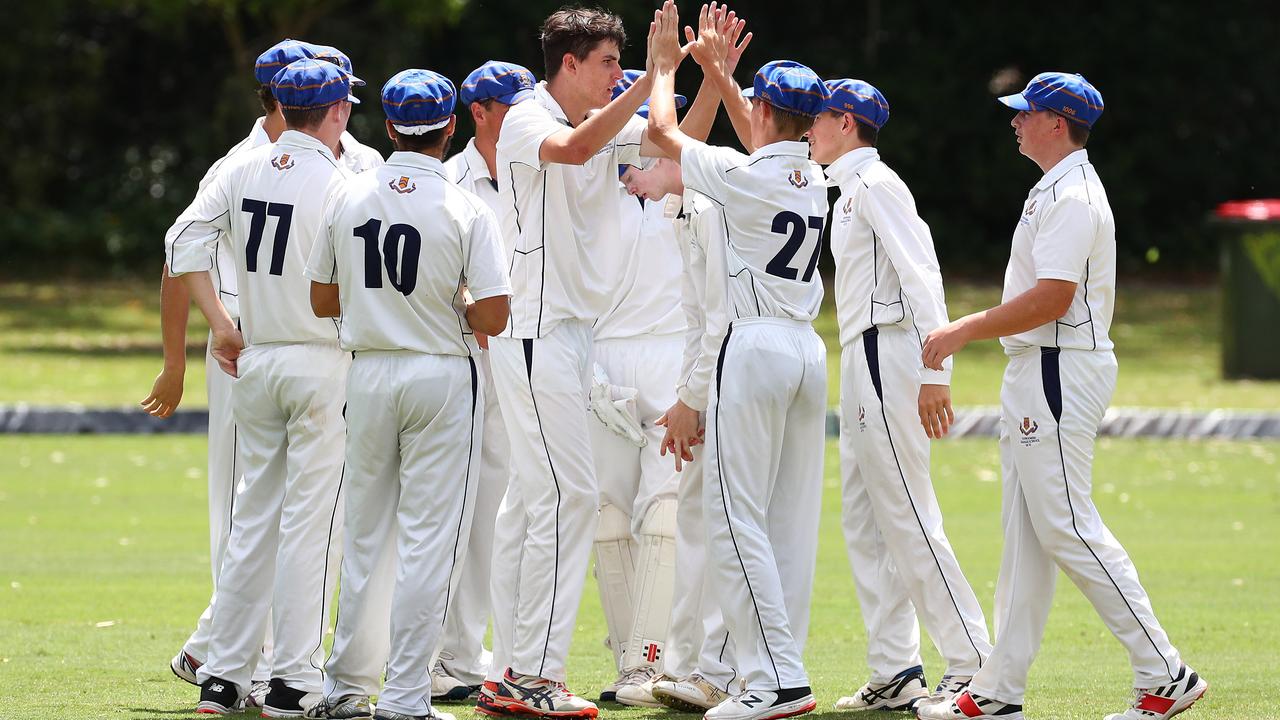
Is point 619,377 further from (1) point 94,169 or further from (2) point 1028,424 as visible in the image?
(1) point 94,169

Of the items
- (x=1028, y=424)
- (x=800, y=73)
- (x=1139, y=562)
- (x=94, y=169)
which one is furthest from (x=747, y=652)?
(x=94, y=169)

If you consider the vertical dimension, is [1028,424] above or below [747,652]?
above

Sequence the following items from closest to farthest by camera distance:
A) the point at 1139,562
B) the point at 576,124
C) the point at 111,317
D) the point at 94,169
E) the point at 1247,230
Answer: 1. the point at 576,124
2. the point at 1139,562
3. the point at 1247,230
4. the point at 111,317
5. the point at 94,169

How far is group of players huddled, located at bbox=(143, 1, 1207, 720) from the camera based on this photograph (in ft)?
21.0

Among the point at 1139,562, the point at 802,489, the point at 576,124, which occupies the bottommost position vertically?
the point at 1139,562

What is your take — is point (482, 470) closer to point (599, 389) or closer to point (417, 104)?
point (599, 389)

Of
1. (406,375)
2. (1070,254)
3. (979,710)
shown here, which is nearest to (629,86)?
(406,375)

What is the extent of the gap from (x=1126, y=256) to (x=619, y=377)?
29691 mm

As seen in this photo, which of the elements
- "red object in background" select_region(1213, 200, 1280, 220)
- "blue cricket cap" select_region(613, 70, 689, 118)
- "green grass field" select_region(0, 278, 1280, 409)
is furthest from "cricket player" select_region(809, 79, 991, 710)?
"red object in background" select_region(1213, 200, 1280, 220)

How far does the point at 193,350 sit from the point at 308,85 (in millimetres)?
18067

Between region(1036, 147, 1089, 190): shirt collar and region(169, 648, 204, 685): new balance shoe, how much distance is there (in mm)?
3828

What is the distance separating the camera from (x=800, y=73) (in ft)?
21.6

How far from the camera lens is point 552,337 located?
22.7ft

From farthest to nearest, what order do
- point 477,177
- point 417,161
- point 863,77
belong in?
point 863,77, point 477,177, point 417,161
